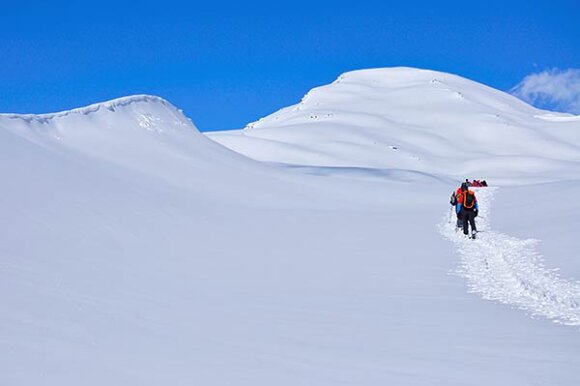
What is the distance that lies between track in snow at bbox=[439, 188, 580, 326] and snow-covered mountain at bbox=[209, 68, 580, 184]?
5775 centimetres

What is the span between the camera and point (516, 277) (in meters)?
11.5

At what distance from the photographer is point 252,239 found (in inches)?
625

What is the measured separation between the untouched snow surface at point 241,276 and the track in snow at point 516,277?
5cm

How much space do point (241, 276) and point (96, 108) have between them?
16733 millimetres

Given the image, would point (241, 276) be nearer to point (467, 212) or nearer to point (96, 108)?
point (467, 212)

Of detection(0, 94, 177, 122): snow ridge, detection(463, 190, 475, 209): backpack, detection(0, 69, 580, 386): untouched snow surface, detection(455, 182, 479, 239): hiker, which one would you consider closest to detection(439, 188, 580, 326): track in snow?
detection(0, 69, 580, 386): untouched snow surface

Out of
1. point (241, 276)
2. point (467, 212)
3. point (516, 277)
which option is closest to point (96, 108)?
point (467, 212)

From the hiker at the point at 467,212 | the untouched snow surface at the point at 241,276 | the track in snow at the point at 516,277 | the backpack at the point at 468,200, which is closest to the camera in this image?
the untouched snow surface at the point at 241,276

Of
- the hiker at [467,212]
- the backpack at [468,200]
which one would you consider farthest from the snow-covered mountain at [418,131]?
the hiker at [467,212]

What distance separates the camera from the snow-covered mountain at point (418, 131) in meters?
82.1

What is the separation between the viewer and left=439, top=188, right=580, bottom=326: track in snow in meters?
9.21

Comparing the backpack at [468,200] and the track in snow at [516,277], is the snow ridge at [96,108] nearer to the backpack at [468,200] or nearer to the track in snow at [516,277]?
the track in snow at [516,277]

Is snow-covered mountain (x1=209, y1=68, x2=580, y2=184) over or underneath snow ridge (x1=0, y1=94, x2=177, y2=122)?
over

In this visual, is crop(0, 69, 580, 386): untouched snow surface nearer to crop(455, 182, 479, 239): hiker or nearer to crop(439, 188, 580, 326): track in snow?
crop(439, 188, 580, 326): track in snow
